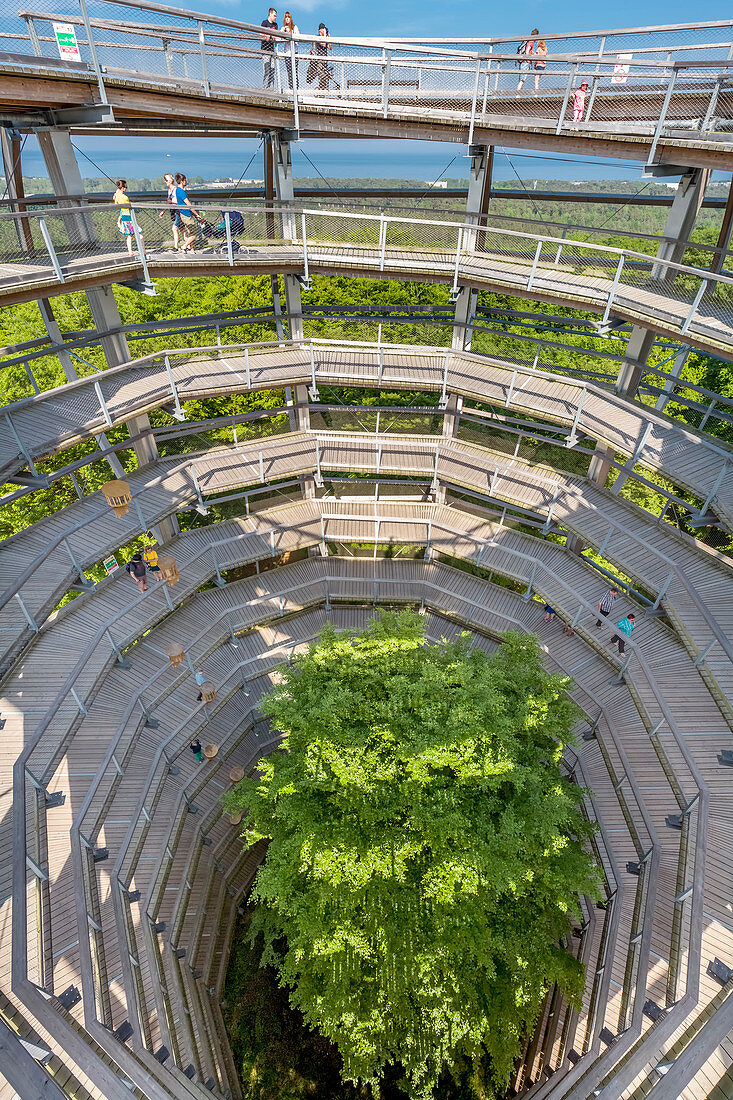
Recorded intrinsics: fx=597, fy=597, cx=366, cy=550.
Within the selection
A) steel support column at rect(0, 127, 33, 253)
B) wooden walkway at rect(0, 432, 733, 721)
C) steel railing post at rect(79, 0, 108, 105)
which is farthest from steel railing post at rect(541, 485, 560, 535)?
steel support column at rect(0, 127, 33, 253)

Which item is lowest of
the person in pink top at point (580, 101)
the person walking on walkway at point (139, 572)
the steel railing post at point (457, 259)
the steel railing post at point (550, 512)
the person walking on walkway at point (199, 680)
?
the person walking on walkway at point (199, 680)

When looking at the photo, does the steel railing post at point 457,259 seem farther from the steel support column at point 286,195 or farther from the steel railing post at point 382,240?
the steel support column at point 286,195

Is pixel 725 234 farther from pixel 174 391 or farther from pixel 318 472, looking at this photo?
pixel 174 391

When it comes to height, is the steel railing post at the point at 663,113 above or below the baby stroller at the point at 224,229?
below

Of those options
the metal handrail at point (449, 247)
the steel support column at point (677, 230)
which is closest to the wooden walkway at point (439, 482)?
the steel support column at point (677, 230)

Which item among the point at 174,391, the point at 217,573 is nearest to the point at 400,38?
the point at 174,391

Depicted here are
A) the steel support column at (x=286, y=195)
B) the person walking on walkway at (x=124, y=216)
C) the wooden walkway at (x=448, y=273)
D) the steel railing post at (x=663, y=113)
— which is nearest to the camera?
the steel railing post at (x=663, y=113)

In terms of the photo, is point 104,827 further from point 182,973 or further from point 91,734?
point 182,973

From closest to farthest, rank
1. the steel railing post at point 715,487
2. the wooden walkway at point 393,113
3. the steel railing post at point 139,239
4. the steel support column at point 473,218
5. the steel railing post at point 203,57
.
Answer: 1. the wooden walkway at point 393,113
2. the steel railing post at point 203,57
3. the steel railing post at point 715,487
4. the steel railing post at point 139,239
5. the steel support column at point 473,218
